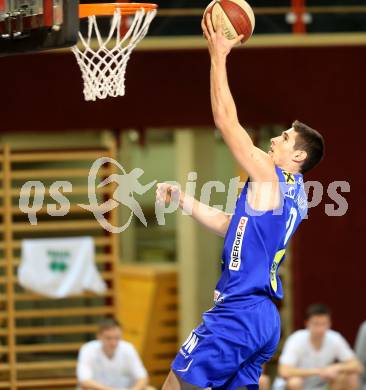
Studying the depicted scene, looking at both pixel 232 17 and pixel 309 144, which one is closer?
pixel 232 17

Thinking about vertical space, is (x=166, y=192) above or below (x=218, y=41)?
below

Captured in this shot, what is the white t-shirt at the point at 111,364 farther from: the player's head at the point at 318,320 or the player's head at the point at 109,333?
the player's head at the point at 318,320

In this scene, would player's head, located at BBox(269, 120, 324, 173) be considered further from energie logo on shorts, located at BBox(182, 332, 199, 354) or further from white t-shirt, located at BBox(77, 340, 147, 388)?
white t-shirt, located at BBox(77, 340, 147, 388)

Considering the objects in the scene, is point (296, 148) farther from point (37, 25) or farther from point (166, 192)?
point (37, 25)

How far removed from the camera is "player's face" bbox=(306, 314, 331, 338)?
29.2 feet

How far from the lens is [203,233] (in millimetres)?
11945

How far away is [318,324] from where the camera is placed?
8922 millimetres

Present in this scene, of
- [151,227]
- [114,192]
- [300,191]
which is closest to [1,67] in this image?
[114,192]

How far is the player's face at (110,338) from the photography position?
29.5ft

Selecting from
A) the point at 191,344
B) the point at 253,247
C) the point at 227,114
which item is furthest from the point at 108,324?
the point at 227,114

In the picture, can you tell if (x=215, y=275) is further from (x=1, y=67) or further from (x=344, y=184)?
(x=1, y=67)

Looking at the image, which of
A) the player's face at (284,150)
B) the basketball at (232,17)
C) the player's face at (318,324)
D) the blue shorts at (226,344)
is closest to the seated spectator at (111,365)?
the player's face at (318,324)

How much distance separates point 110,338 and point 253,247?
354 centimetres

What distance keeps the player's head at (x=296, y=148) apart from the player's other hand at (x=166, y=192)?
1.67ft
